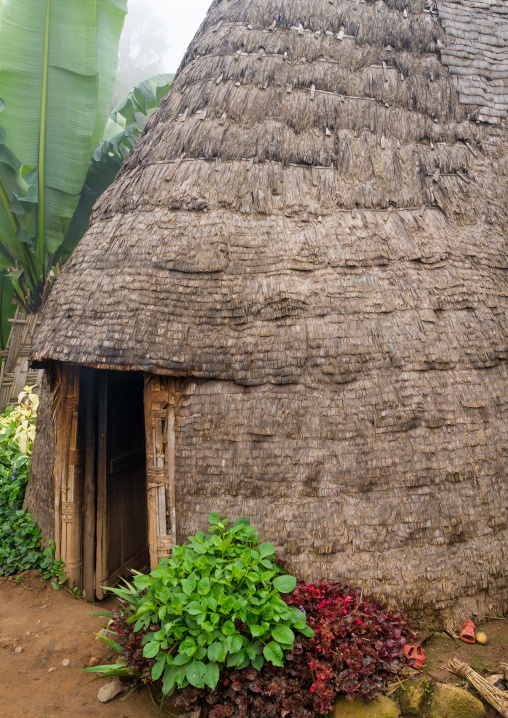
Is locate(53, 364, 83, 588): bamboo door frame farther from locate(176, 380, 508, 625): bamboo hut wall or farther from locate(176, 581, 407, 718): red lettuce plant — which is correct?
locate(176, 581, 407, 718): red lettuce plant

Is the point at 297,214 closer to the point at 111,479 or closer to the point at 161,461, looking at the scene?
the point at 161,461

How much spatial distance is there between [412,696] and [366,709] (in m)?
Answer: 0.27

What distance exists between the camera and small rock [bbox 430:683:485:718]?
2713 mm

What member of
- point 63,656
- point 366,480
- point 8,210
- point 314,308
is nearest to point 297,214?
point 314,308

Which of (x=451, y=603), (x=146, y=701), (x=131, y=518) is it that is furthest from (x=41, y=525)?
(x=451, y=603)

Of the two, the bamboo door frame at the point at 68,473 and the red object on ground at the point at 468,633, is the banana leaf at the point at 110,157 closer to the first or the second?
the bamboo door frame at the point at 68,473

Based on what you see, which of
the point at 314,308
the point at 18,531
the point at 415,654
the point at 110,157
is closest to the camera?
the point at 415,654

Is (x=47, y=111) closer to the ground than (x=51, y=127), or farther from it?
farther from it

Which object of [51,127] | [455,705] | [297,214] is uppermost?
[51,127]

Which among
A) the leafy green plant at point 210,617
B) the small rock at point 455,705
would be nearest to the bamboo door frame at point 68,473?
the leafy green plant at point 210,617

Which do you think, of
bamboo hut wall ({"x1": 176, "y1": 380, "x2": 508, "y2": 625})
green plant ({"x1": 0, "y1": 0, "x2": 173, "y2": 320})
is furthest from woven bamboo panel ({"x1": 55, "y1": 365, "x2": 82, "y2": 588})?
green plant ({"x1": 0, "y1": 0, "x2": 173, "y2": 320})

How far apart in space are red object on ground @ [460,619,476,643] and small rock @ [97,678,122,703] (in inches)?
83.6

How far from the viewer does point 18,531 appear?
4.59 metres

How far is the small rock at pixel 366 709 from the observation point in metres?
2.69
